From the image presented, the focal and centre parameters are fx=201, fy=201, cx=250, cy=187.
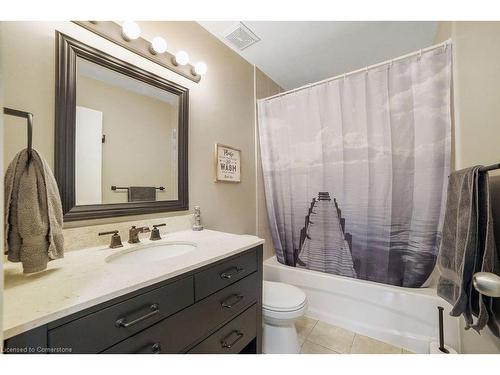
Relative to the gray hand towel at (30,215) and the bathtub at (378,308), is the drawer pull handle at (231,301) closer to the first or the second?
the gray hand towel at (30,215)

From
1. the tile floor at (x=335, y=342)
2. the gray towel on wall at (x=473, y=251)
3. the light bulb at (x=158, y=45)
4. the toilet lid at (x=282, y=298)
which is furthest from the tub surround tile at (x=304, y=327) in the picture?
the light bulb at (x=158, y=45)

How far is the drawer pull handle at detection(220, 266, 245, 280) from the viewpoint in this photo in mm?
889

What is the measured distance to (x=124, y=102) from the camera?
1133 millimetres

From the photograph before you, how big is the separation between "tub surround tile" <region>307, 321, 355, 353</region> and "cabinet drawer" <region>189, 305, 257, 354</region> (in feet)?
2.25

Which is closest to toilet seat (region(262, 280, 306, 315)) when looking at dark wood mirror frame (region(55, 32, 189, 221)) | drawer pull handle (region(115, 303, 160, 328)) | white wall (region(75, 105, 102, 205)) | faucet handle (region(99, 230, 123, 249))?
drawer pull handle (region(115, 303, 160, 328))

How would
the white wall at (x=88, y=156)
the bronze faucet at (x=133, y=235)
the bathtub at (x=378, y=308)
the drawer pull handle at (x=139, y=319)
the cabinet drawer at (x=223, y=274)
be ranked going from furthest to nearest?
1. the bathtub at (x=378, y=308)
2. the bronze faucet at (x=133, y=235)
3. the white wall at (x=88, y=156)
4. the cabinet drawer at (x=223, y=274)
5. the drawer pull handle at (x=139, y=319)

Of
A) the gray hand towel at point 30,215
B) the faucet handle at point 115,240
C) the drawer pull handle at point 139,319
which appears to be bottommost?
the drawer pull handle at point 139,319

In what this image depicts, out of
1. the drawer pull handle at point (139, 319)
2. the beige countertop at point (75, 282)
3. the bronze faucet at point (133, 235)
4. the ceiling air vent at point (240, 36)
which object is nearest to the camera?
the beige countertop at point (75, 282)

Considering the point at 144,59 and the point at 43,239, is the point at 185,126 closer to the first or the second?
the point at 144,59

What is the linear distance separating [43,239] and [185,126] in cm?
98

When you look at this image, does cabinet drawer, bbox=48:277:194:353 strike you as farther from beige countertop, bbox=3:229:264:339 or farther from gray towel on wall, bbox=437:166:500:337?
gray towel on wall, bbox=437:166:500:337

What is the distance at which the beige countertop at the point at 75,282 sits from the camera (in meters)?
0.46

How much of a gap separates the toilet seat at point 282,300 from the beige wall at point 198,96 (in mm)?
621
